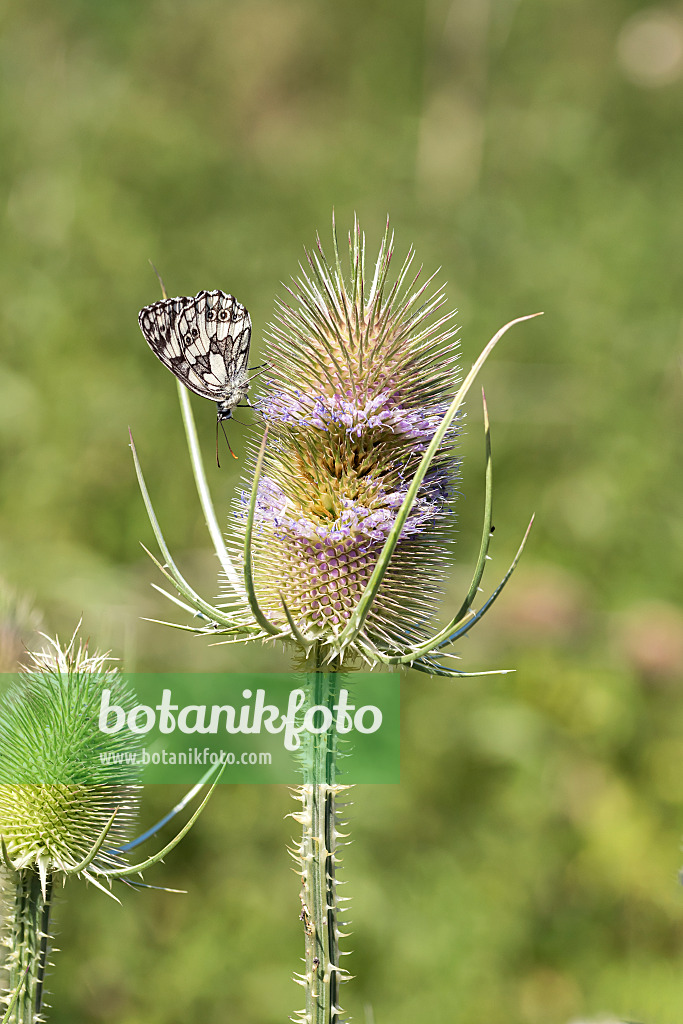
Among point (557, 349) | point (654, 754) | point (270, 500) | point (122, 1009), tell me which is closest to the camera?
point (270, 500)

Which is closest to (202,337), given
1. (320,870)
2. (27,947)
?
(320,870)

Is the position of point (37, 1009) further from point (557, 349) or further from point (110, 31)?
point (110, 31)

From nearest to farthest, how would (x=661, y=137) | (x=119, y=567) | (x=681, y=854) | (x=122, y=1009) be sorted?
(x=122, y=1009), (x=681, y=854), (x=119, y=567), (x=661, y=137)

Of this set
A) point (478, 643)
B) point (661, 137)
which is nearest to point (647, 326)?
point (661, 137)

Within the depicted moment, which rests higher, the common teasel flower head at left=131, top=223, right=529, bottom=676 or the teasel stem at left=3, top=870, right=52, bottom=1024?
the common teasel flower head at left=131, top=223, right=529, bottom=676

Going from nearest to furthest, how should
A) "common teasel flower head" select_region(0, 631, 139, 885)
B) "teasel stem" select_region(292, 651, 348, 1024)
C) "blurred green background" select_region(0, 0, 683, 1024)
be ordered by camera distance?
"teasel stem" select_region(292, 651, 348, 1024) < "common teasel flower head" select_region(0, 631, 139, 885) < "blurred green background" select_region(0, 0, 683, 1024)

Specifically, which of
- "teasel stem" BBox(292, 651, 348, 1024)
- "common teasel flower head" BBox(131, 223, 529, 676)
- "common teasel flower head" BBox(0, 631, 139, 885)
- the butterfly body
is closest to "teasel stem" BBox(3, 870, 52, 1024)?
"common teasel flower head" BBox(0, 631, 139, 885)

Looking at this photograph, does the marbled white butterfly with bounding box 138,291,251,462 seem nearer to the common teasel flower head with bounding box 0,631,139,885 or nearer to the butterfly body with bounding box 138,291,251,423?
the butterfly body with bounding box 138,291,251,423
